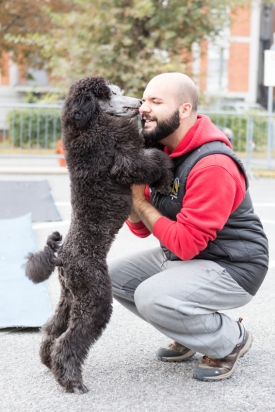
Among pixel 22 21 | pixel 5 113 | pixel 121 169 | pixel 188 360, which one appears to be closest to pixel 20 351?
pixel 188 360

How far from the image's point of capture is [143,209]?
337 centimetres

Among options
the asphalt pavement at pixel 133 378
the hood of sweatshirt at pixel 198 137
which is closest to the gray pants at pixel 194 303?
the asphalt pavement at pixel 133 378

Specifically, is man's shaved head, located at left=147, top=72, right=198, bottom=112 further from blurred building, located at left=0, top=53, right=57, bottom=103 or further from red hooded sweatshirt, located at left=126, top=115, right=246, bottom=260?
blurred building, located at left=0, top=53, right=57, bottom=103

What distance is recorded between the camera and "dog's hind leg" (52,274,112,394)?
3062mm

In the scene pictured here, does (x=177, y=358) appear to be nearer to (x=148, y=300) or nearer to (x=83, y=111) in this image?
(x=148, y=300)

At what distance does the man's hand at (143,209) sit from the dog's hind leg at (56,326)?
0.55 metres

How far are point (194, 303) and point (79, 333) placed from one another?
0.61m

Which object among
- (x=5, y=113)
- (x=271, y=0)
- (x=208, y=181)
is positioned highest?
(x=271, y=0)

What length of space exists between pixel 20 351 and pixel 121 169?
4.70ft

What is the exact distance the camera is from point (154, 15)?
1348cm

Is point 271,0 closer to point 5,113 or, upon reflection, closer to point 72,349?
point 5,113

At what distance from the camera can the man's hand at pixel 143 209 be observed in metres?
3.33

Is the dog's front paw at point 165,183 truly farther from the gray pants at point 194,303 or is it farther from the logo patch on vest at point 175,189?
the gray pants at point 194,303

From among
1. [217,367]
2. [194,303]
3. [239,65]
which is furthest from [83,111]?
[239,65]
